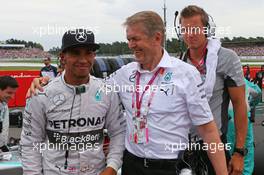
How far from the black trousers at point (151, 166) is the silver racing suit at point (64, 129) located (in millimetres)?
120

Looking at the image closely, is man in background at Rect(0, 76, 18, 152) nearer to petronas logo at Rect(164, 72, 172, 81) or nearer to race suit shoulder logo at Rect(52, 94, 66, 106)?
race suit shoulder logo at Rect(52, 94, 66, 106)

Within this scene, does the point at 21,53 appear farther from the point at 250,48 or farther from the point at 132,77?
the point at 132,77

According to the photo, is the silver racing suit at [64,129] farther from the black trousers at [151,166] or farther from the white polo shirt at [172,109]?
the white polo shirt at [172,109]

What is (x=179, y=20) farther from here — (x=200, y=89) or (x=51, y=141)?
(x=51, y=141)

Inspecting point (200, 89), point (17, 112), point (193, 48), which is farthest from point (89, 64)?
→ point (17, 112)

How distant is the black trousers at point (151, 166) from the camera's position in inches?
79.8

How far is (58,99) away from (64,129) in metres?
0.16

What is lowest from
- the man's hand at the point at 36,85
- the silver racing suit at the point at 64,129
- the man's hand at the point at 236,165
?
the man's hand at the point at 236,165

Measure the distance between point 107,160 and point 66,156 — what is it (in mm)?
233

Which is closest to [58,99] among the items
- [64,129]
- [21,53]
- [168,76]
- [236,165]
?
[64,129]

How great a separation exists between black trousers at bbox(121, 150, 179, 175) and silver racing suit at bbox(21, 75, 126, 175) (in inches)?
4.7

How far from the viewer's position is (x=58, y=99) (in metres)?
1.97

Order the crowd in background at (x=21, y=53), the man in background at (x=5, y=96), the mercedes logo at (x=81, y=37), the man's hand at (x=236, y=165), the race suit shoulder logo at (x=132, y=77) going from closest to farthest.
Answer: the mercedes logo at (x=81, y=37) → the race suit shoulder logo at (x=132, y=77) → the man's hand at (x=236, y=165) → the man in background at (x=5, y=96) → the crowd in background at (x=21, y=53)

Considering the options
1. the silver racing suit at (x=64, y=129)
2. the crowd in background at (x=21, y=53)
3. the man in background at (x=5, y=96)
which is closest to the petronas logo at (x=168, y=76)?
the silver racing suit at (x=64, y=129)
